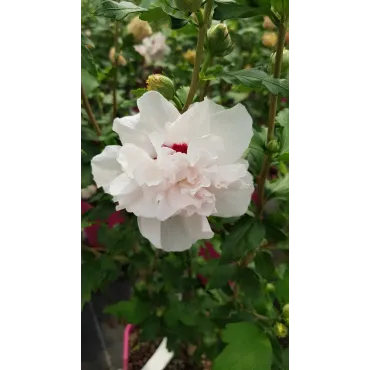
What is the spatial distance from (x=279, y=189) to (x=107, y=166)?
0.77 feet

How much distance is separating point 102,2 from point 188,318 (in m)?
0.48

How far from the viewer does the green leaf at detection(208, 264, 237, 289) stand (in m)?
0.60

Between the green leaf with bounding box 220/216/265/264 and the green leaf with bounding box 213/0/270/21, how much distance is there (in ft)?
0.73

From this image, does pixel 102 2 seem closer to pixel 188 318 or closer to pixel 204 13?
pixel 204 13

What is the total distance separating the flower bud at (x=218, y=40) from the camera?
381mm

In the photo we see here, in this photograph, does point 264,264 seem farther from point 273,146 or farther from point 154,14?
point 154,14

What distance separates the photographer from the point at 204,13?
0.37m

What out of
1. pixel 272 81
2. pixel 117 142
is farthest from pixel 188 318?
pixel 272 81

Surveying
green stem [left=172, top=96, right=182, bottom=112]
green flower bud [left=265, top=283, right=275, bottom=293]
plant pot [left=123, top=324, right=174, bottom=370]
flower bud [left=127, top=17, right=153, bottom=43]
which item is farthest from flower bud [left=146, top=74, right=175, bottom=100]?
plant pot [left=123, top=324, right=174, bottom=370]

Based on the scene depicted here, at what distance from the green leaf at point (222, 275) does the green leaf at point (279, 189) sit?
0.12 metres

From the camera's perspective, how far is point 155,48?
746 millimetres

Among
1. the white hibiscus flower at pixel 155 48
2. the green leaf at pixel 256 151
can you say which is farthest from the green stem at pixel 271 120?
the white hibiscus flower at pixel 155 48

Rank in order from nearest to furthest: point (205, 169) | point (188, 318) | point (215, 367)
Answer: point (205, 169) < point (215, 367) < point (188, 318)

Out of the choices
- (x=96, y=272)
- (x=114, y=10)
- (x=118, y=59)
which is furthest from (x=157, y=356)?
(x=114, y=10)
